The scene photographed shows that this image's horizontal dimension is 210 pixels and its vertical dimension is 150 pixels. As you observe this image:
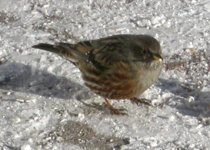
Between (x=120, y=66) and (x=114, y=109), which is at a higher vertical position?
(x=120, y=66)

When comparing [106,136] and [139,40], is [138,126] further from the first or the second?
[139,40]

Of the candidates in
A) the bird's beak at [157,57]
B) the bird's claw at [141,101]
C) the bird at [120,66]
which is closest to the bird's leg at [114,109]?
the bird at [120,66]

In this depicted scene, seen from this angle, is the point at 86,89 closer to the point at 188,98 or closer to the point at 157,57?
the point at 157,57

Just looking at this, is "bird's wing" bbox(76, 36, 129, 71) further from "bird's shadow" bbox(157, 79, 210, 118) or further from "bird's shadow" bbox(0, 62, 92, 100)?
"bird's shadow" bbox(157, 79, 210, 118)

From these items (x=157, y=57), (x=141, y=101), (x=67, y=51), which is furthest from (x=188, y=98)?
(x=67, y=51)

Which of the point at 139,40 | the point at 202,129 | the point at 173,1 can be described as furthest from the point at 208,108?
the point at 173,1

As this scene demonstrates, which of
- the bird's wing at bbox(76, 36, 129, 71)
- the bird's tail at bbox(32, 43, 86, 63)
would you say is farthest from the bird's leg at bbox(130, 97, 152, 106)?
the bird's tail at bbox(32, 43, 86, 63)
